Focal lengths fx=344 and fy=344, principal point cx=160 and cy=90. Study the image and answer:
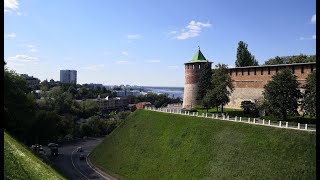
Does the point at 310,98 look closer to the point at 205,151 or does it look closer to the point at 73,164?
the point at 205,151

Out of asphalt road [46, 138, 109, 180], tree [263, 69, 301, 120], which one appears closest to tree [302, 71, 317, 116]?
tree [263, 69, 301, 120]

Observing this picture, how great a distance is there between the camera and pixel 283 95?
28.9 meters

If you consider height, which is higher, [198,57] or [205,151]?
[198,57]

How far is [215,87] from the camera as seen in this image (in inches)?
1526

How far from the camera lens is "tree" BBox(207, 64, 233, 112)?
37438 millimetres

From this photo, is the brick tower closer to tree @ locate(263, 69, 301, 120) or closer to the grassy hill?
the grassy hill

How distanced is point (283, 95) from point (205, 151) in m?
8.26

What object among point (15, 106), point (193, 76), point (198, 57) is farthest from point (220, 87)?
point (15, 106)

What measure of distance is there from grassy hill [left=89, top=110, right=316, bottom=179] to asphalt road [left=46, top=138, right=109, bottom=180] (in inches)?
51.3

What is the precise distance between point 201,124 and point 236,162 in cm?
753

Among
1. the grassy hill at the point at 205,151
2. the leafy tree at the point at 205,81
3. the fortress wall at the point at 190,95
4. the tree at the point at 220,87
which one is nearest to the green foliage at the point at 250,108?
the tree at the point at 220,87

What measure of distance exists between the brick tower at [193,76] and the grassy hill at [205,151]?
7.75 meters

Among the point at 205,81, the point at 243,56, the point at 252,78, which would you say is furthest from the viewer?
the point at 243,56

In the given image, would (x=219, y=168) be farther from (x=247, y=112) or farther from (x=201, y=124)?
(x=247, y=112)
